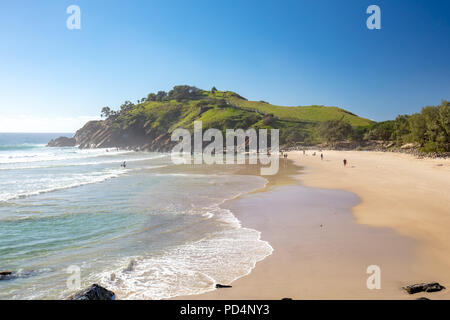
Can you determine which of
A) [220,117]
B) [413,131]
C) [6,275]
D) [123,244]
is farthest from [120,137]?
[6,275]

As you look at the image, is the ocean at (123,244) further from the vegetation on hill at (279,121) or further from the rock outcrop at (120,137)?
the rock outcrop at (120,137)

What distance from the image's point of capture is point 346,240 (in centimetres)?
1373

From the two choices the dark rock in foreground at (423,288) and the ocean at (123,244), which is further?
the ocean at (123,244)

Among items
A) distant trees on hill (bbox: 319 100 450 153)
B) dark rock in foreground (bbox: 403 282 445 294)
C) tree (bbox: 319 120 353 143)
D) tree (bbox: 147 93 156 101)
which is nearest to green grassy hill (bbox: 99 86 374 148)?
tree (bbox: 147 93 156 101)

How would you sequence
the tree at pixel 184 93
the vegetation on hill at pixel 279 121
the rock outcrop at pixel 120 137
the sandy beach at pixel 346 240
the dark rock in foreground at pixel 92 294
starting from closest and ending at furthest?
the dark rock in foreground at pixel 92 294, the sandy beach at pixel 346 240, the vegetation on hill at pixel 279 121, the rock outcrop at pixel 120 137, the tree at pixel 184 93

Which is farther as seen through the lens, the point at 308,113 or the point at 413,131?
the point at 308,113

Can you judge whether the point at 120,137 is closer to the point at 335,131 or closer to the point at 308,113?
the point at 308,113

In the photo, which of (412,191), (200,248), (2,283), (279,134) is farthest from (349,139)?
(2,283)

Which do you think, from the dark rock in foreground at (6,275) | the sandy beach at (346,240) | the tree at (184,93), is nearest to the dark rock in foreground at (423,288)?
the sandy beach at (346,240)

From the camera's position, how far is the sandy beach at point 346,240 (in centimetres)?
913

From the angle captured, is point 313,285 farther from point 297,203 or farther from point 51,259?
point 297,203

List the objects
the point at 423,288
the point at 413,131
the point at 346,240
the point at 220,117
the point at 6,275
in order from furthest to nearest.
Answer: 1. the point at 220,117
2. the point at 413,131
3. the point at 346,240
4. the point at 6,275
5. the point at 423,288
